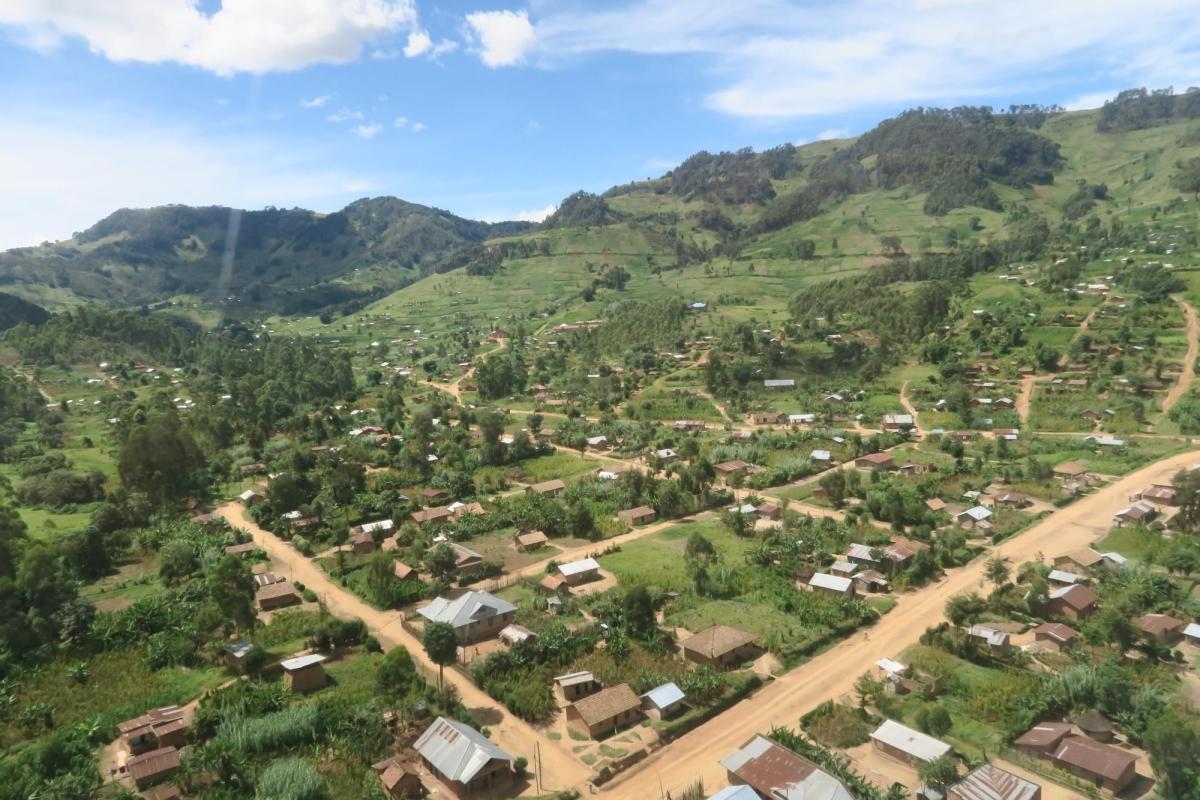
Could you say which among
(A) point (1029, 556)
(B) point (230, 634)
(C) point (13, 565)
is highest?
(C) point (13, 565)

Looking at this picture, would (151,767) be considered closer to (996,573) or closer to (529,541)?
(529,541)

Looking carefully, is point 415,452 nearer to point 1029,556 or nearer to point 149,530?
point 149,530

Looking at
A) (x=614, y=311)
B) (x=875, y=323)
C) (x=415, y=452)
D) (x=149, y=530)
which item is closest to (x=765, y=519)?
(x=415, y=452)

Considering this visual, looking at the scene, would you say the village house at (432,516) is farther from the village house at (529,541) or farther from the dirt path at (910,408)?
the dirt path at (910,408)

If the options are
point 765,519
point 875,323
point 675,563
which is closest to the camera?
point 675,563

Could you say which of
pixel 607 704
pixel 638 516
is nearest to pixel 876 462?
pixel 638 516

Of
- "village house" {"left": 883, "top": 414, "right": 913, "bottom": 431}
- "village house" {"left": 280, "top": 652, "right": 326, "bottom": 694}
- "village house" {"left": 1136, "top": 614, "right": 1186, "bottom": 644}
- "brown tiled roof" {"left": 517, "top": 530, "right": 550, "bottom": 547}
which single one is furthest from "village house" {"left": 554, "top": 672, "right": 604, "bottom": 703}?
"village house" {"left": 883, "top": 414, "right": 913, "bottom": 431}

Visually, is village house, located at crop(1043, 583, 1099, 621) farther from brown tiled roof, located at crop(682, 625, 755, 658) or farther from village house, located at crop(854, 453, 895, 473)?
village house, located at crop(854, 453, 895, 473)
